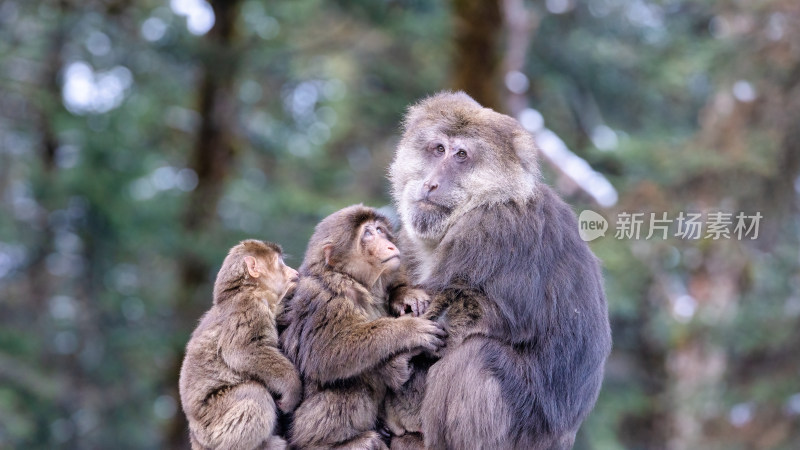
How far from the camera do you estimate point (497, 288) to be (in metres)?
4.48

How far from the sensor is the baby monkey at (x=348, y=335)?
4.23 meters

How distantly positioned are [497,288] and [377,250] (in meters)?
0.63

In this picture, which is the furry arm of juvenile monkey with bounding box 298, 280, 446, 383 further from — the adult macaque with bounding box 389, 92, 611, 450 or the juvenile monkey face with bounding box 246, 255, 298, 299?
the juvenile monkey face with bounding box 246, 255, 298, 299

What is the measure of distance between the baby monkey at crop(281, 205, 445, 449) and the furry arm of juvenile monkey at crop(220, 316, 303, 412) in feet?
0.27

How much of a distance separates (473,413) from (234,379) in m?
1.16

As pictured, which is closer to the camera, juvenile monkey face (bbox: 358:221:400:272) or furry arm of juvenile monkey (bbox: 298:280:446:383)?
furry arm of juvenile monkey (bbox: 298:280:446:383)

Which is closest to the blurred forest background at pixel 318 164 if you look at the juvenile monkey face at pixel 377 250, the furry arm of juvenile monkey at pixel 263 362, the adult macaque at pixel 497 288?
the adult macaque at pixel 497 288

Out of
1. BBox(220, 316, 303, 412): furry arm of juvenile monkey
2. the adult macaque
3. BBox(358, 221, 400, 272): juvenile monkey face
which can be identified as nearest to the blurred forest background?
the adult macaque

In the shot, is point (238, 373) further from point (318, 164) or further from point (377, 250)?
point (318, 164)

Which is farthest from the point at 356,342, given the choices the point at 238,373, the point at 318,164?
the point at 318,164

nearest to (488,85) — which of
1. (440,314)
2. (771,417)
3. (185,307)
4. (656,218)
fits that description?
(656,218)

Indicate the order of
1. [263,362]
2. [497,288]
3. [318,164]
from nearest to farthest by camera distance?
[263,362] < [497,288] < [318,164]

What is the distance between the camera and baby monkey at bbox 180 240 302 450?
4.13m

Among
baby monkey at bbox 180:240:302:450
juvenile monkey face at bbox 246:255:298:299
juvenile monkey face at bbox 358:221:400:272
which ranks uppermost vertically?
juvenile monkey face at bbox 358:221:400:272
